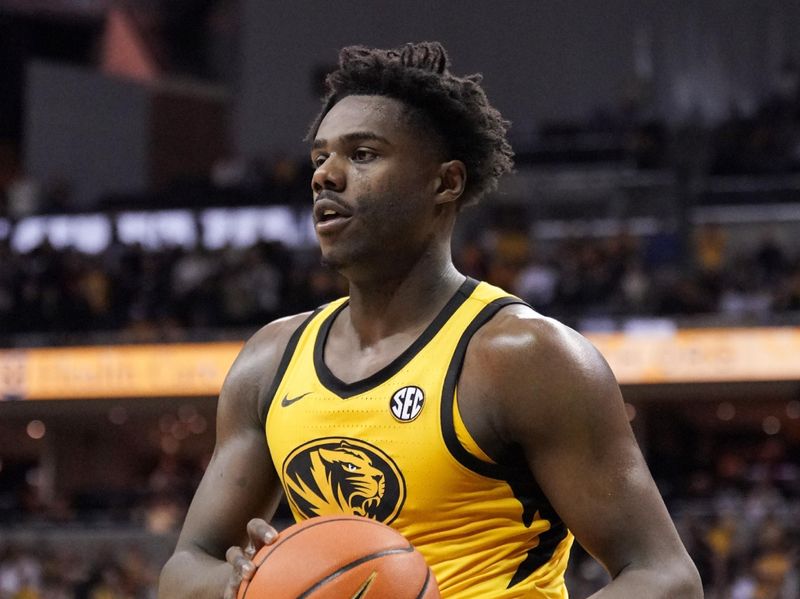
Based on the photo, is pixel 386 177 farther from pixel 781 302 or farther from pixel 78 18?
pixel 78 18

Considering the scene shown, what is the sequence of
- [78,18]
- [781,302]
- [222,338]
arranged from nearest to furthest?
[781,302]
[222,338]
[78,18]

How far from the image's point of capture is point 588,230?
19.6m

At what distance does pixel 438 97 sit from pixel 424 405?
70 centimetres

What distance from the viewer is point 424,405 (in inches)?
108

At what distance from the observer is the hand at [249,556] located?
8.21ft

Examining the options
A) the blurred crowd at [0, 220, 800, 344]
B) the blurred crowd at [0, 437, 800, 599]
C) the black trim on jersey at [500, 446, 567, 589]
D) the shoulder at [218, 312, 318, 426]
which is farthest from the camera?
the blurred crowd at [0, 220, 800, 344]

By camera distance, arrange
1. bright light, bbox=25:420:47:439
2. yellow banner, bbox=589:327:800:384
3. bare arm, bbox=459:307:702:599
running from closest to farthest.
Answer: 1. bare arm, bbox=459:307:702:599
2. yellow banner, bbox=589:327:800:384
3. bright light, bbox=25:420:47:439

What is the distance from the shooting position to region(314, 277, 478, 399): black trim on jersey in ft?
9.36

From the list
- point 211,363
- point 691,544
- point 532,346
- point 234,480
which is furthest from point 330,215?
point 211,363

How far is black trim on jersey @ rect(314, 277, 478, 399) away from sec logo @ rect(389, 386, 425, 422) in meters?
0.07

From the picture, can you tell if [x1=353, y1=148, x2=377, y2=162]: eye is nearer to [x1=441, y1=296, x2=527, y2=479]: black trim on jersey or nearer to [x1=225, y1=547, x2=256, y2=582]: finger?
[x1=441, y1=296, x2=527, y2=479]: black trim on jersey

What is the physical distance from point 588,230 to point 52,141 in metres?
11.7

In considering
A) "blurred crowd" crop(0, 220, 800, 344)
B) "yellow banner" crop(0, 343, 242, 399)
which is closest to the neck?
"blurred crowd" crop(0, 220, 800, 344)

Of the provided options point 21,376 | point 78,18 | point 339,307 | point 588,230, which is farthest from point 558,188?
point 339,307
